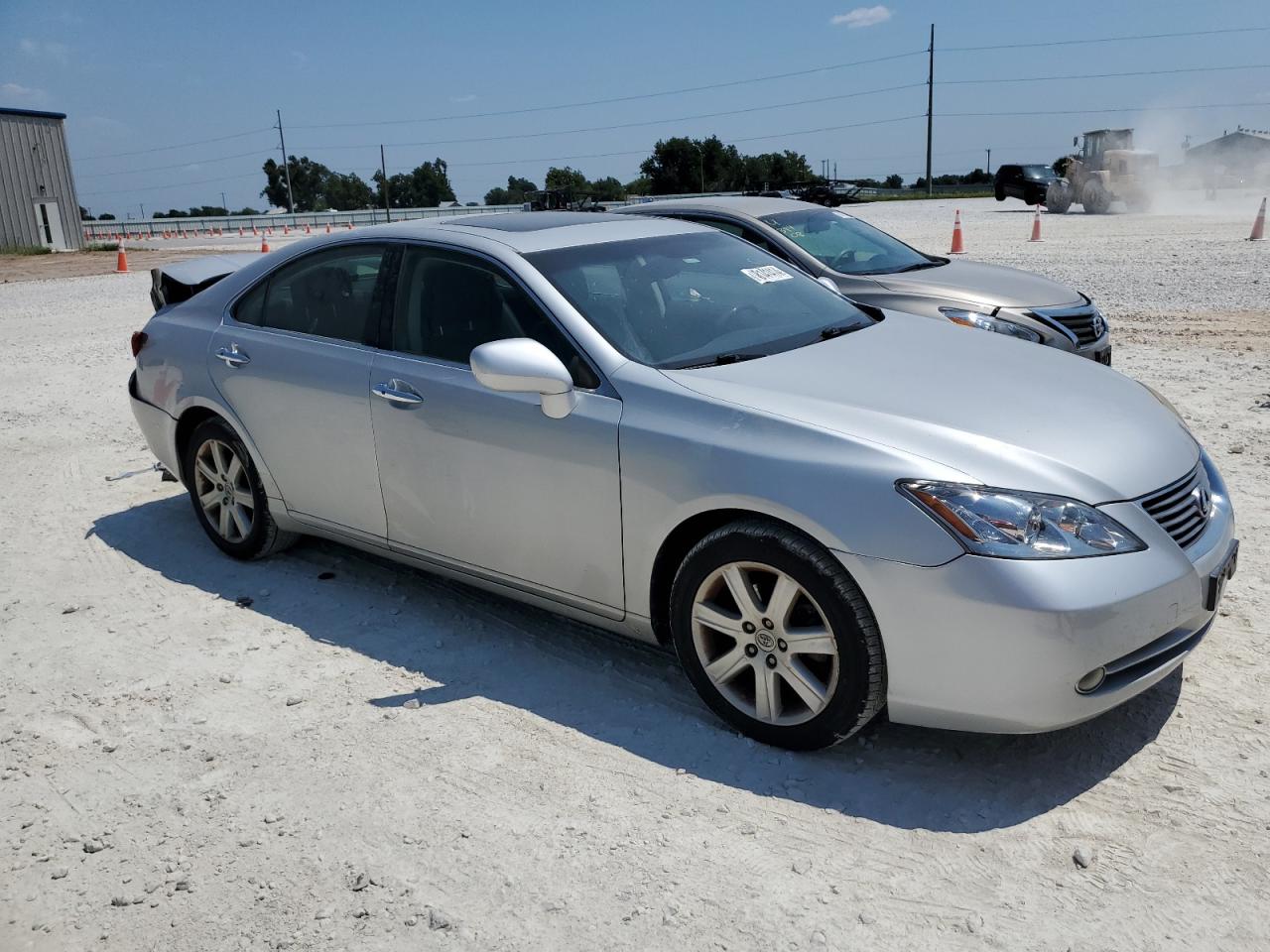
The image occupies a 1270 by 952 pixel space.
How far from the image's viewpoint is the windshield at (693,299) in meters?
3.95

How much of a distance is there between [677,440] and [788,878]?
52.9 inches

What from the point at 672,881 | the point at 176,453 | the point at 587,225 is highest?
the point at 587,225

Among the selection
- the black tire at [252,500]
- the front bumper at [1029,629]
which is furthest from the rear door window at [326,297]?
the front bumper at [1029,629]

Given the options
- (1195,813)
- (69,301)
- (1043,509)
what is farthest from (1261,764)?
(69,301)

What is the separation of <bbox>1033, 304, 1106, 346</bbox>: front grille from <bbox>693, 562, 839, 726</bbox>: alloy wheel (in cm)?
476

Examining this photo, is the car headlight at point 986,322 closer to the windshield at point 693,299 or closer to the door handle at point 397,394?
the windshield at point 693,299

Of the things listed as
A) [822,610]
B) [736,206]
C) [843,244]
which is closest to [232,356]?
[822,610]

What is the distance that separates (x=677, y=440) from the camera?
3498mm

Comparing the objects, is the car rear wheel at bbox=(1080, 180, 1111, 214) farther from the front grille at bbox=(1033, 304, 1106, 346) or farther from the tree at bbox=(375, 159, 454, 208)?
the tree at bbox=(375, 159, 454, 208)

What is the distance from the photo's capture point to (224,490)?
5.34 metres

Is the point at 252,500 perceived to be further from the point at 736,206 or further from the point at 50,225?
the point at 50,225

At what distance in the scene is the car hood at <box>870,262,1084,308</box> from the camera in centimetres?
750

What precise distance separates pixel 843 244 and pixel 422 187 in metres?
98.4

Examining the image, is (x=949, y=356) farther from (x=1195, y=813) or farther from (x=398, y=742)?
(x=398, y=742)
